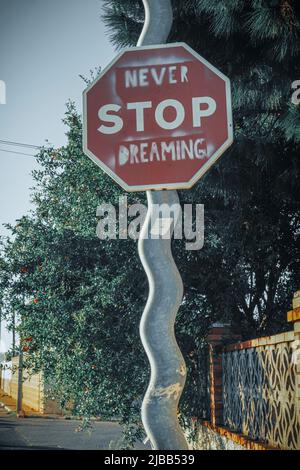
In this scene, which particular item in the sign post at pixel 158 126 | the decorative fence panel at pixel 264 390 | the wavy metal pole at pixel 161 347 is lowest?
the decorative fence panel at pixel 264 390

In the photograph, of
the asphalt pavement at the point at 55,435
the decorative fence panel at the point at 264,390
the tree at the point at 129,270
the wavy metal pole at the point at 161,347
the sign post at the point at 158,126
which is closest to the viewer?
the wavy metal pole at the point at 161,347

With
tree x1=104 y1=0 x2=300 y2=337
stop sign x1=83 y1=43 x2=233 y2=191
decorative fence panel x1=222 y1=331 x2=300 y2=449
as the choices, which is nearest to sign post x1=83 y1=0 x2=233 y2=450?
stop sign x1=83 y1=43 x2=233 y2=191

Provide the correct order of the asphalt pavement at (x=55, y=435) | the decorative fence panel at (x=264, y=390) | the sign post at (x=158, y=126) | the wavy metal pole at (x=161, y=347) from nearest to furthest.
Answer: the wavy metal pole at (x=161, y=347) → the sign post at (x=158, y=126) → the decorative fence panel at (x=264, y=390) → the asphalt pavement at (x=55, y=435)

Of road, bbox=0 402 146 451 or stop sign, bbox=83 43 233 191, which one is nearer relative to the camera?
stop sign, bbox=83 43 233 191

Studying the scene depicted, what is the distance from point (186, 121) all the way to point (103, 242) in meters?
5.73

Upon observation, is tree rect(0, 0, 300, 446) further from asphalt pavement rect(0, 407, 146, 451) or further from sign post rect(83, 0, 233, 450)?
sign post rect(83, 0, 233, 450)

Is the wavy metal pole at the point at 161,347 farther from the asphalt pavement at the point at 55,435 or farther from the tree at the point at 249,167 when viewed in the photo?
the asphalt pavement at the point at 55,435

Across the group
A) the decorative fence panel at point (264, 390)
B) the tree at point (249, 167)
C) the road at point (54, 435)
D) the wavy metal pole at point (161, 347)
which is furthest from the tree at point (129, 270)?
the wavy metal pole at point (161, 347)

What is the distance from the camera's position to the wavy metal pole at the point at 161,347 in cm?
201

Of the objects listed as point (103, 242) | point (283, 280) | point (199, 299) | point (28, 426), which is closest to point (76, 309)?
point (103, 242)

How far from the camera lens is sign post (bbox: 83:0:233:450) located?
7.05ft

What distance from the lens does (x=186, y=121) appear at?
2.21 metres

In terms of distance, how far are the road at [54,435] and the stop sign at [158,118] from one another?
8081 millimetres
